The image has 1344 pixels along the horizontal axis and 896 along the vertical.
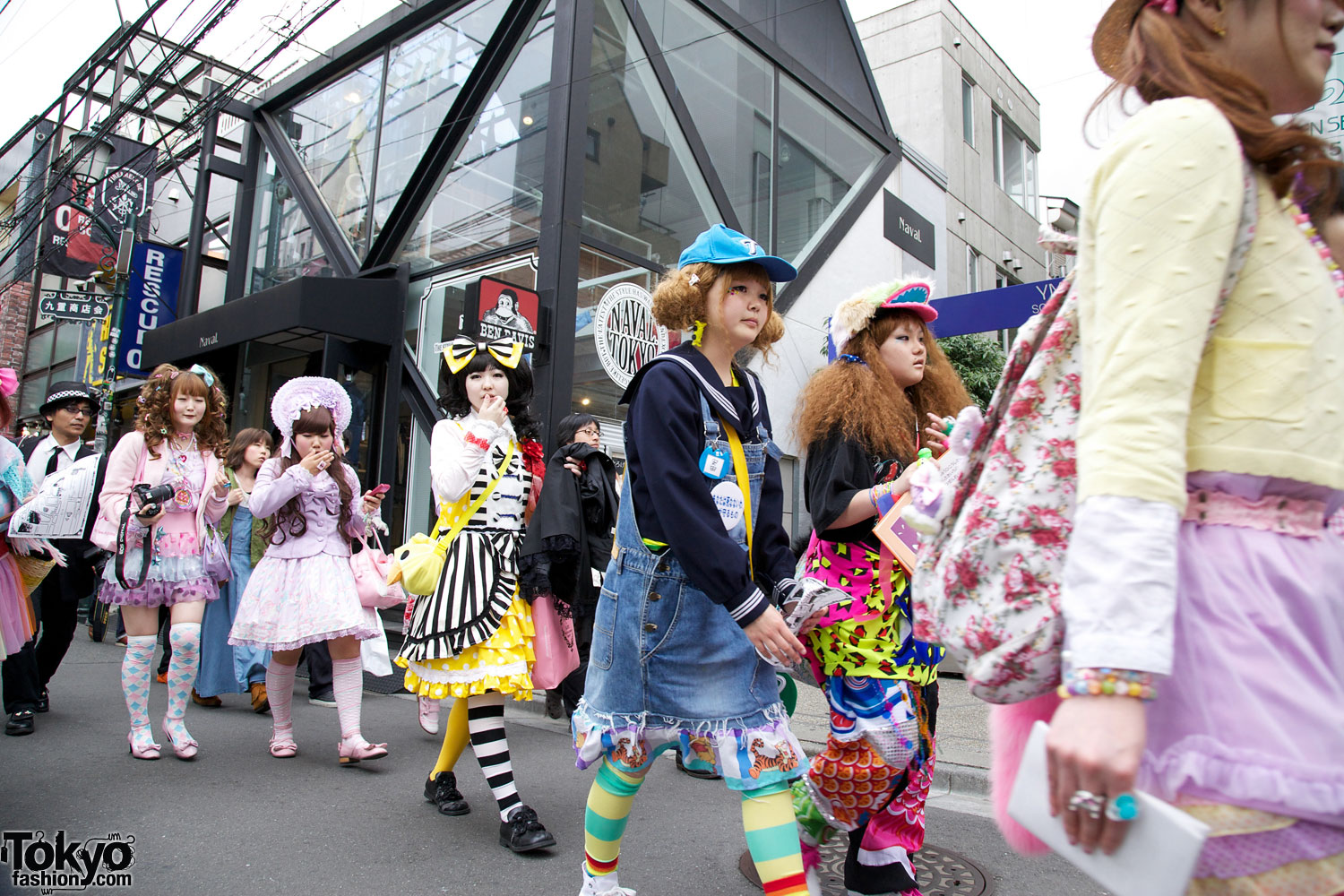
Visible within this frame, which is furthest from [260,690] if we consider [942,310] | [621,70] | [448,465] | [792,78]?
[792,78]

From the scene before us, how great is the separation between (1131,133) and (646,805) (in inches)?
135

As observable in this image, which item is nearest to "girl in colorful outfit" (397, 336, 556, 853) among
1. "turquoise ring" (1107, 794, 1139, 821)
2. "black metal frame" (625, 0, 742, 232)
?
"turquoise ring" (1107, 794, 1139, 821)

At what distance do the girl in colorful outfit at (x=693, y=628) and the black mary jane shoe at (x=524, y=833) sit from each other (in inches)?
33.8

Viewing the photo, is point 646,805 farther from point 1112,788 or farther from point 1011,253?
point 1011,253

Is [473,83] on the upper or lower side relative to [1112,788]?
upper

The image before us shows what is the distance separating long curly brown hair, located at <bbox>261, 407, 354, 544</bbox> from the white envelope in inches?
168

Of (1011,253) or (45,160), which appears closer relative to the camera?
(1011,253)

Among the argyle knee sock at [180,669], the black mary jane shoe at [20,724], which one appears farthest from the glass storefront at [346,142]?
the argyle knee sock at [180,669]

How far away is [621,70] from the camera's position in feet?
31.8

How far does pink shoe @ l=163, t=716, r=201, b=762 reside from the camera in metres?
4.27

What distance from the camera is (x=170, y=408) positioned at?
4617 mm

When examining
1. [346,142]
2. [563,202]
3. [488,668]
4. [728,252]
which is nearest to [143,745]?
[488,668]

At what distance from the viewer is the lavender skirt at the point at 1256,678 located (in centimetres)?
89

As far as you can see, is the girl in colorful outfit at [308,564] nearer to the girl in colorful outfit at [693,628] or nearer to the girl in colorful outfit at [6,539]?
the girl in colorful outfit at [6,539]
